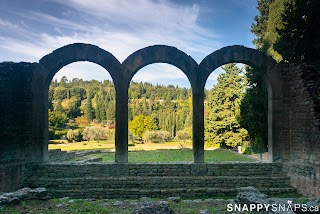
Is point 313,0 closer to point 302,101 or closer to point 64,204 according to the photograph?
point 302,101

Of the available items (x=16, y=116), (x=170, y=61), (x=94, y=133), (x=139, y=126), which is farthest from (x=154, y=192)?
(x=139, y=126)

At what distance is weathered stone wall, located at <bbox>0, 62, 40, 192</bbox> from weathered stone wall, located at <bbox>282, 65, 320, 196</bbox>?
28.3ft

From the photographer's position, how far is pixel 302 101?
897 cm

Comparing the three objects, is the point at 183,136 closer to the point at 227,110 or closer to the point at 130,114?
the point at 227,110

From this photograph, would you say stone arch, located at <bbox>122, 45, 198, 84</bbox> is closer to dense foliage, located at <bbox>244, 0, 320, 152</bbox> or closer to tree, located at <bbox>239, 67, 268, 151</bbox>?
dense foliage, located at <bbox>244, 0, 320, 152</bbox>

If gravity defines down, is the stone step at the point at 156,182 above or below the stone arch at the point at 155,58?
below

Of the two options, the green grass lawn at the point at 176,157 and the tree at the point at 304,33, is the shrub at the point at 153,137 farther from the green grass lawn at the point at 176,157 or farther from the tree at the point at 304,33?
the tree at the point at 304,33

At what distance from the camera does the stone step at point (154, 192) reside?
8.50 meters

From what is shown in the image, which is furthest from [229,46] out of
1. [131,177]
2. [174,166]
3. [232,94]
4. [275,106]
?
[232,94]

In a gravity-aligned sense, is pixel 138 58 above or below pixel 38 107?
above

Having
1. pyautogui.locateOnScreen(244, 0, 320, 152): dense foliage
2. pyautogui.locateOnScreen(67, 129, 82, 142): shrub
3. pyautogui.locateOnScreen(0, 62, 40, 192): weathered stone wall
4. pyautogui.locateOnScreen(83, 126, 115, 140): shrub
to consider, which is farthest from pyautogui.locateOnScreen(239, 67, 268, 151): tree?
pyautogui.locateOnScreen(67, 129, 82, 142): shrub

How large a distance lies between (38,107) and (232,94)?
61.2 feet

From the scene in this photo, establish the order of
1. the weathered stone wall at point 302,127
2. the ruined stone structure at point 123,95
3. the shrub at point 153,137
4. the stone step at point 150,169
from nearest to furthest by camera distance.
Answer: the weathered stone wall at point 302,127
the stone step at point 150,169
the ruined stone structure at point 123,95
the shrub at point 153,137

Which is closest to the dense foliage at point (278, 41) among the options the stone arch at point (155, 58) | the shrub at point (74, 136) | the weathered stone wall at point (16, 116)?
the stone arch at point (155, 58)
